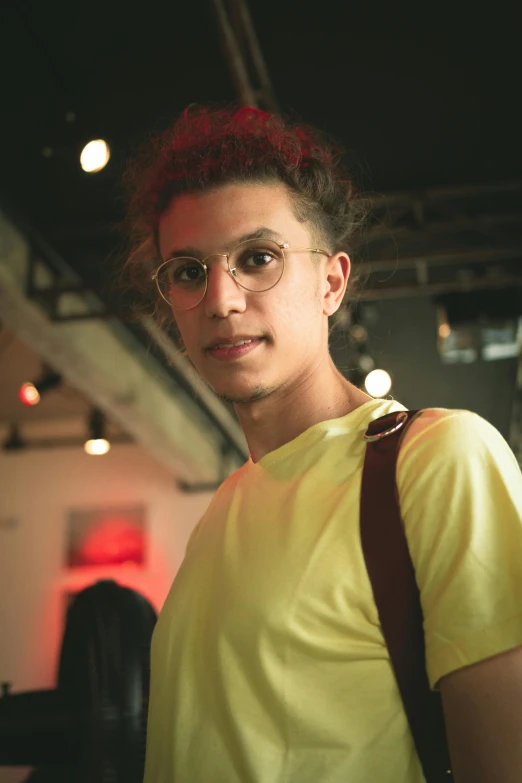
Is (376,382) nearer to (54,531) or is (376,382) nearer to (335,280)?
(335,280)

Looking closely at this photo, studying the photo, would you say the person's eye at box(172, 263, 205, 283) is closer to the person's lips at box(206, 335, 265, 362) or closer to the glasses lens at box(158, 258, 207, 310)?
the glasses lens at box(158, 258, 207, 310)

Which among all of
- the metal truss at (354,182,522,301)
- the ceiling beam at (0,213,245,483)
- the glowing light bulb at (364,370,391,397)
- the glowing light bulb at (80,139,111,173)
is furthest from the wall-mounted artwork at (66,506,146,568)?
the glowing light bulb at (80,139,111,173)

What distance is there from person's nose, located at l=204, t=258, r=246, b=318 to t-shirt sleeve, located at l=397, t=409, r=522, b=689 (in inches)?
14.8

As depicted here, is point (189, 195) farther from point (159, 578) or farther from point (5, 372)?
point (159, 578)

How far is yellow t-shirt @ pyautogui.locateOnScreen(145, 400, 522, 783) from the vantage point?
0.79m

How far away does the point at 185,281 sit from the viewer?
121cm

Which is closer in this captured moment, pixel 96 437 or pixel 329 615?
pixel 329 615

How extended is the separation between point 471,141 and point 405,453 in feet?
13.4

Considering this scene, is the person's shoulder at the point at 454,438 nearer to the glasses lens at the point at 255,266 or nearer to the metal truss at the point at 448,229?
the glasses lens at the point at 255,266

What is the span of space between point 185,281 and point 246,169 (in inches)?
8.0

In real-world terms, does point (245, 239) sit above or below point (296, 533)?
above

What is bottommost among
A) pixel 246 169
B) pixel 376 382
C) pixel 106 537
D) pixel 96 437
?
pixel 246 169

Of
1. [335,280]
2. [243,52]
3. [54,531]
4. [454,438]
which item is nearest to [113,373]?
[243,52]

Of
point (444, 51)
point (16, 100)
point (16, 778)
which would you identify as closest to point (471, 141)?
point (444, 51)
